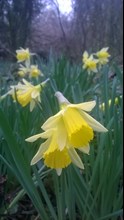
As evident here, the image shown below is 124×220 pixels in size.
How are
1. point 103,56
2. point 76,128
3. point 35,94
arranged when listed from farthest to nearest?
point 103,56
point 35,94
point 76,128

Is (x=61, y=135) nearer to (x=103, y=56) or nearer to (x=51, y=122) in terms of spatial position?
(x=51, y=122)

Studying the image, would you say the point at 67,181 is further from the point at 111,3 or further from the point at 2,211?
the point at 111,3

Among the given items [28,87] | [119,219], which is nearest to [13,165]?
[119,219]

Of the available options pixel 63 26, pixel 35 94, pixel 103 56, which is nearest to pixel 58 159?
pixel 35 94

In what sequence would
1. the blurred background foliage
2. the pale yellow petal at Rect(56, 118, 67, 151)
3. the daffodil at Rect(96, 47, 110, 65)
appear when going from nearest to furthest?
1. the pale yellow petal at Rect(56, 118, 67, 151)
2. the daffodil at Rect(96, 47, 110, 65)
3. the blurred background foliage

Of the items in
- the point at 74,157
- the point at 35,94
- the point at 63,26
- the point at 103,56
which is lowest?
the point at 74,157

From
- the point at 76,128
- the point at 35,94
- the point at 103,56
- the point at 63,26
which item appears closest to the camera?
the point at 76,128

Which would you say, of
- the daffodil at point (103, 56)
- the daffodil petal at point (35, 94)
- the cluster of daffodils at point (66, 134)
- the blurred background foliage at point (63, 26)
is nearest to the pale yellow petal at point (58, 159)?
the cluster of daffodils at point (66, 134)

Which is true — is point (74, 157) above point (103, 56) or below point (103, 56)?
below

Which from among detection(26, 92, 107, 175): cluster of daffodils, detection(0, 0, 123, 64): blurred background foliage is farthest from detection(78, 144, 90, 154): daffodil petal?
detection(0, 0, 123, 64): blurred background foliage

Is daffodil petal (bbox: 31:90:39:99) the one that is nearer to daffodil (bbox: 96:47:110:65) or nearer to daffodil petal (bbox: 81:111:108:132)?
daffodil petal (bbox: 81:111:108:132)
